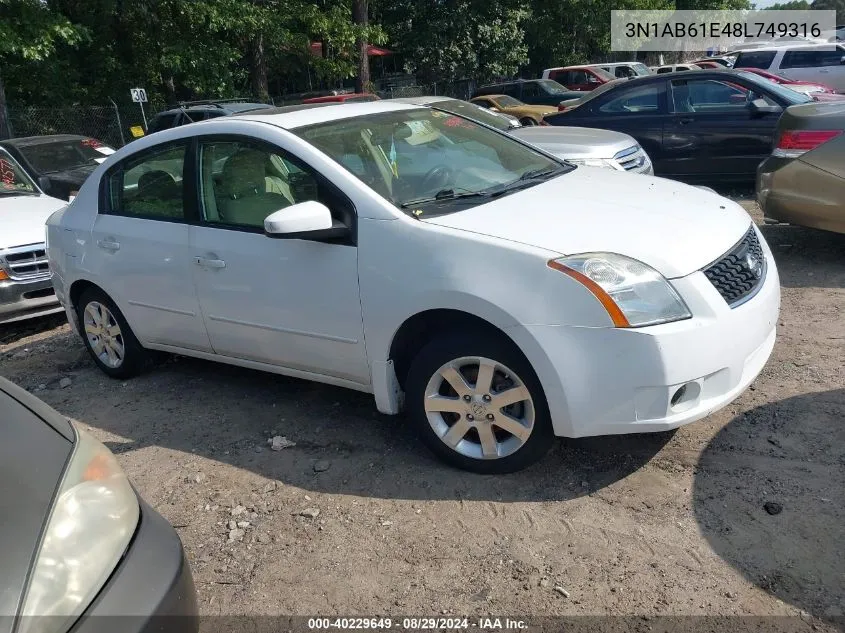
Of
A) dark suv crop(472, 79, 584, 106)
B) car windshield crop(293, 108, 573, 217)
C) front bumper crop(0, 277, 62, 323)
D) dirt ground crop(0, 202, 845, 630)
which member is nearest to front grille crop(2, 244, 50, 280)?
front bumper crop(0, 277, 62, 323)

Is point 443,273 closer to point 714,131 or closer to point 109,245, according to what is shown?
point 109,245

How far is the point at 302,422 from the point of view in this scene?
4.37 meters

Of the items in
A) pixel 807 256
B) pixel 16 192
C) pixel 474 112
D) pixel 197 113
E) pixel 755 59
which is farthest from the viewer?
pixel 755 59

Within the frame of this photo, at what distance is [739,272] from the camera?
3.44m

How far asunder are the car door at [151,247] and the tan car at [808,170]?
4626 mm

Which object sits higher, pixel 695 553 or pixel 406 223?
pixel 406 223

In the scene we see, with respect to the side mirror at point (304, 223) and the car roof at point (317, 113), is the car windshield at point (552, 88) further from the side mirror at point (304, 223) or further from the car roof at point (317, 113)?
the side mirror at point (304, 223)

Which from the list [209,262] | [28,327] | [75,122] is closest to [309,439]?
[209,262]

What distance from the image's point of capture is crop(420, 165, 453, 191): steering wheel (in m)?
3.90

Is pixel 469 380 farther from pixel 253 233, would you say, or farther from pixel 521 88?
pixel 521 88

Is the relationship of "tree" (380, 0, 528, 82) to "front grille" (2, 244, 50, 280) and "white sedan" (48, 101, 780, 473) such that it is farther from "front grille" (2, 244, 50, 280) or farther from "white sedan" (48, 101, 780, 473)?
"white sedan" (48, 101, 780, 473)

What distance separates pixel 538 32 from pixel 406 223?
1349 inches

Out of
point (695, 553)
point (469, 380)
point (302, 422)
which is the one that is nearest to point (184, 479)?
point (302, 422)

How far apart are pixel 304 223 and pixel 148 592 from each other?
1.93 metres
